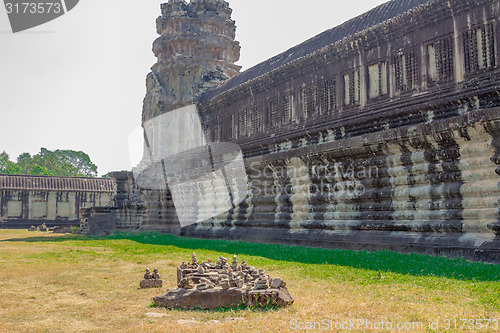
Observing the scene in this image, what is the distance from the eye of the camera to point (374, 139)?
358 inches

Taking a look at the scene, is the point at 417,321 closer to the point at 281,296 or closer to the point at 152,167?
the point at 281,296

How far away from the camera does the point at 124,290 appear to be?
21.4 feet

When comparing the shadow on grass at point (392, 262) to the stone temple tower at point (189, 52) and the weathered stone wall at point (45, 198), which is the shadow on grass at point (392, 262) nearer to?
the stone temple tower at point (189, 52)

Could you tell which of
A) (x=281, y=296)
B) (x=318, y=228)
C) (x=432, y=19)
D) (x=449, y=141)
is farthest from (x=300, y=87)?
(x=281, y=296)

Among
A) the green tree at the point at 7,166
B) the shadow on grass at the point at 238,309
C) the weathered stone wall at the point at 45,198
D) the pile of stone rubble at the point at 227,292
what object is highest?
the green tree at the point at 7,166

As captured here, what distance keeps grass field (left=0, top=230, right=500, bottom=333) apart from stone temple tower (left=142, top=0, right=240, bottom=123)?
18239 millimetres

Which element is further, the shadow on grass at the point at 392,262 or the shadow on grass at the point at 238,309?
the shadow on grass at the point at 392,262

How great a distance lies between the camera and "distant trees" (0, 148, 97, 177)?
247 feet

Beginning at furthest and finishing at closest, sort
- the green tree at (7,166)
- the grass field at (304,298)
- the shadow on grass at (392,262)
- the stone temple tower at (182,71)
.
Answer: the green tree at (7,166)
the stone temple tower at (182,71)
the shadow on grass at (392,262)
the grass field at (304,298)

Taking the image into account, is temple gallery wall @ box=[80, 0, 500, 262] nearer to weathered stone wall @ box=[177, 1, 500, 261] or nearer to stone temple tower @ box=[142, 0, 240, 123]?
weathered stone wall @ box=[177, 1, 500, 261]

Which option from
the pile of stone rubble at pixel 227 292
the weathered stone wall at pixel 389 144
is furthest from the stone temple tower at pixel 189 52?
the pile of stone rubble at pixel 227 292

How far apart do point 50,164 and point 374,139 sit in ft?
267

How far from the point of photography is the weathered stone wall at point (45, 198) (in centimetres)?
4159

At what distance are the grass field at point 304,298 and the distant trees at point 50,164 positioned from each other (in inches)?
2782
